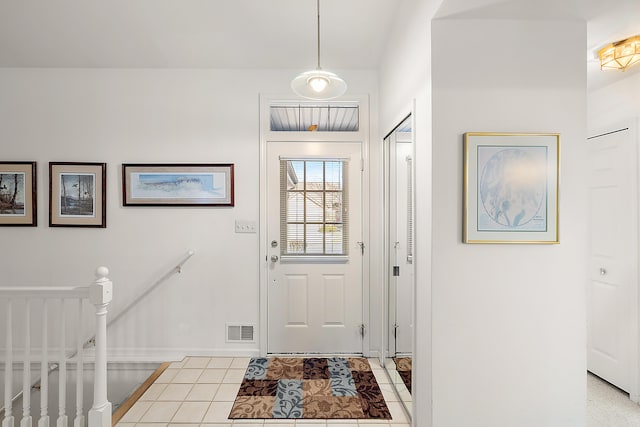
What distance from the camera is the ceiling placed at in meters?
2.18

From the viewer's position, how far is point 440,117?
5.48 feet

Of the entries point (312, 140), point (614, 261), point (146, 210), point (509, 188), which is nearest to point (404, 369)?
point (509, 188)

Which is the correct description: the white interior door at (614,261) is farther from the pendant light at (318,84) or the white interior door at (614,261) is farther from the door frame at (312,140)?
the pendant light at (318,84)

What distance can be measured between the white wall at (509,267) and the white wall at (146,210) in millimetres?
1484

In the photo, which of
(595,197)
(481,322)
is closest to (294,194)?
(481,322)

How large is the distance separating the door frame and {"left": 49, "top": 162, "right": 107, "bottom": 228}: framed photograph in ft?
4.72

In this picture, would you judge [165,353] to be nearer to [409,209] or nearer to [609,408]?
[409,209]

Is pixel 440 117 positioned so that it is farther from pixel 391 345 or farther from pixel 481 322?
pixel 391 345

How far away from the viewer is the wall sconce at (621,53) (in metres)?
1.95

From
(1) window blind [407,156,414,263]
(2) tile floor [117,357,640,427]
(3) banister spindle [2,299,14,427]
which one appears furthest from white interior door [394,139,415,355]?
(3) banister spindle [2,299,14,427]

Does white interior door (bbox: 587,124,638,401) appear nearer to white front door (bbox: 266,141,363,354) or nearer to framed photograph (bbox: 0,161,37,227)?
white front door (bbox: 266,141,363,354)

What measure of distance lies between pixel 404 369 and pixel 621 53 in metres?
2.36

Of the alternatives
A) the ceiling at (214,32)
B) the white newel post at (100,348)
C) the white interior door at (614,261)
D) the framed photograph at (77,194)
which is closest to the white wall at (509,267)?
the ceiling at (214,32)

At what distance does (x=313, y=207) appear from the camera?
10.2 ft
